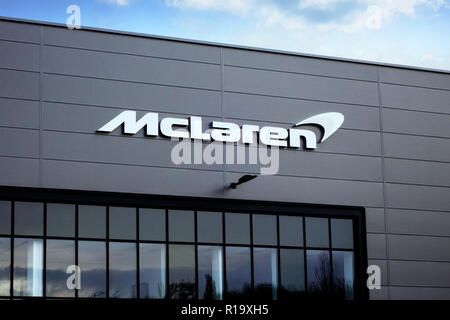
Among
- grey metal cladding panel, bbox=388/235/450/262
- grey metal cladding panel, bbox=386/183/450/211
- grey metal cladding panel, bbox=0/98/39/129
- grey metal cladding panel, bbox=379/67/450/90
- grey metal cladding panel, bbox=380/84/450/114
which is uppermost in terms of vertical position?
grey metal cladding panel, bbox=379/67/450/90

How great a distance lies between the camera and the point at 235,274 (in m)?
27.4

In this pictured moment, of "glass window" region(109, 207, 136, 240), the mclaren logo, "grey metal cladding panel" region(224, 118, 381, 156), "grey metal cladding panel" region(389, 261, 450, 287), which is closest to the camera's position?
"glass window" region(109, 207, 136, 240)

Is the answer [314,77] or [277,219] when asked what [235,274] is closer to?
[277,219]

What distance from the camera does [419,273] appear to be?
29250 mm

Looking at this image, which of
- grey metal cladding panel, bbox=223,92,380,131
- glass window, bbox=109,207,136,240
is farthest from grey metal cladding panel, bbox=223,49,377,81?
glass window, bbox=109,207,136,240

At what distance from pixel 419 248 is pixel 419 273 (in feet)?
2.80

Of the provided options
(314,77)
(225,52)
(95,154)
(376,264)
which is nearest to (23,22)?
(95,154)

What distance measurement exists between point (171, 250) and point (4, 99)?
6.72 metres

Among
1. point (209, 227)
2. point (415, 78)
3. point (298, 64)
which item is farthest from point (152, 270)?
point (415, 78)

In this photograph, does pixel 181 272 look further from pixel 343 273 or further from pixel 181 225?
pixel 343 273

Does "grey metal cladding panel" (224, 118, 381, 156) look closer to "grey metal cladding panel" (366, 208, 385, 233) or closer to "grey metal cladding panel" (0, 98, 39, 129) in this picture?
"grey metal cladding panel" (366, 208, 385, 233)

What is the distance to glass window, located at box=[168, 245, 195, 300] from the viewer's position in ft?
86.9

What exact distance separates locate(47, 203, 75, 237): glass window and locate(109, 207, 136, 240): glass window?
119cm

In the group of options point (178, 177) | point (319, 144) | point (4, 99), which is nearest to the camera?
point (4, 99)
